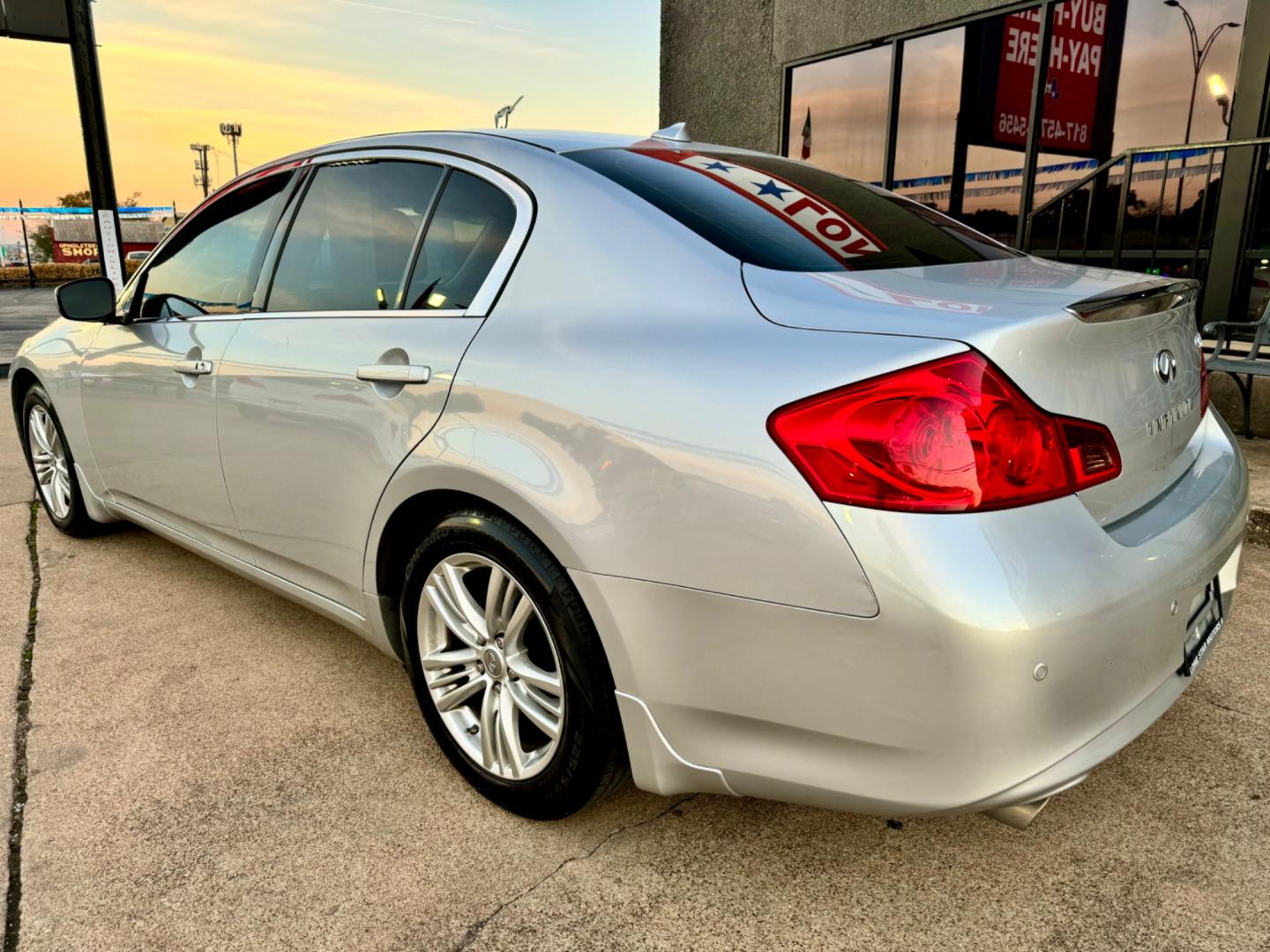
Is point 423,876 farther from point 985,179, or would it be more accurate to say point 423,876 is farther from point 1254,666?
point 985,179

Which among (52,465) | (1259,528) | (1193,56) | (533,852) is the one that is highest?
(1193,56)

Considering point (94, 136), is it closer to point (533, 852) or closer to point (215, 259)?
point (215, 259)

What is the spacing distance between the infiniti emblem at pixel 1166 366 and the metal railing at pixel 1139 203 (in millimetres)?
4939

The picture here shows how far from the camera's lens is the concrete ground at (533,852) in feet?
5.92

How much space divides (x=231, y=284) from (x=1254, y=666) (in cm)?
338

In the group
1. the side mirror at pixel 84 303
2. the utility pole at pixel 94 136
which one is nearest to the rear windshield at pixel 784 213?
the side mirror at pixel 84 303

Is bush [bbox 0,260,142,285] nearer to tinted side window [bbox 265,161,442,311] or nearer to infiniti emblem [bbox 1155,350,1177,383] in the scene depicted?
tinted side window [bbox 265,161,442,311]

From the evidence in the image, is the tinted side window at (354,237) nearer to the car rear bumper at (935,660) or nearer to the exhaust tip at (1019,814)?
the car rear bumper at (935,660)

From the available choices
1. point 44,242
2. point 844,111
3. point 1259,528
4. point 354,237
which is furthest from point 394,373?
point 44,242

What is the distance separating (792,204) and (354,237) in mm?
1239

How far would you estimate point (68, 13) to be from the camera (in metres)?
10.1

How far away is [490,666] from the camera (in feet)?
7.04

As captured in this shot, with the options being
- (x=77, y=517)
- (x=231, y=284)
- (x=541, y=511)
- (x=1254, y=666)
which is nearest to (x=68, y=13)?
(x=77, y=517)

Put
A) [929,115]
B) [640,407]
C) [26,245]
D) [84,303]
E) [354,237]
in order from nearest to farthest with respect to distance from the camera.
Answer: [640,407]
[354,237]
[84,303]
[929,115]
[26,245]
